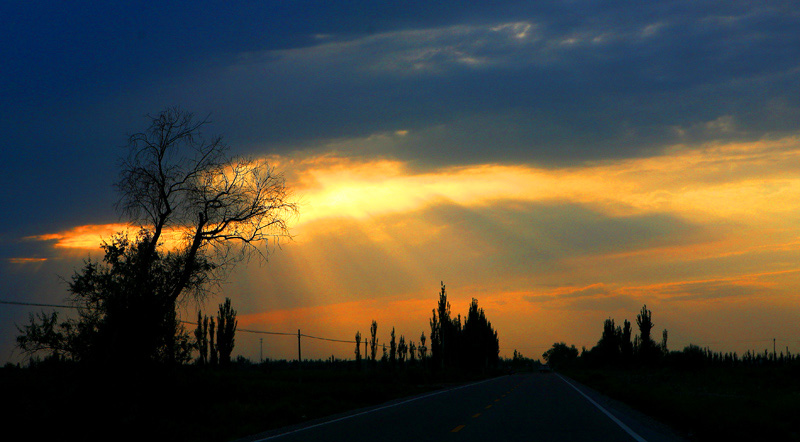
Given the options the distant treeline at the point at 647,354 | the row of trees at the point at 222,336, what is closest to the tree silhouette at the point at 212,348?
the row of trees at the point at 222,336

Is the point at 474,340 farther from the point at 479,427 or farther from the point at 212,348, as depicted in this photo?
the point at 479,427

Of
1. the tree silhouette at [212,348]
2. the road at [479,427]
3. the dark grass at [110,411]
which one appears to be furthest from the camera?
the tree silhouette at [212,348]

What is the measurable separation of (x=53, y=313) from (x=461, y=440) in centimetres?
A: 2275

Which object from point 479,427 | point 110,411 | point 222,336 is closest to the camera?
point 110,411

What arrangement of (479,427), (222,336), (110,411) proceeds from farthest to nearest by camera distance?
(222,336), (479,427), (110,411)

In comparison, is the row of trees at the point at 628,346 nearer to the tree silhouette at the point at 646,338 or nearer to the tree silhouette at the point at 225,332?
the tree silhouette at the point at 646,338

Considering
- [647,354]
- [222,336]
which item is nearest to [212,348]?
[222,336]

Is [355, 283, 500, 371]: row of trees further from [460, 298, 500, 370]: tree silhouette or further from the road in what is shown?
the road

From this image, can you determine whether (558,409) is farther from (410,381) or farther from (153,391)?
(410,381)

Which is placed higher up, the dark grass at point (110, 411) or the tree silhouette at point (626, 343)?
the dark grass at point (110, 411)

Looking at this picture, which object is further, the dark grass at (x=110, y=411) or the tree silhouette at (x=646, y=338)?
the tree silhouette at (x=646, y=338)

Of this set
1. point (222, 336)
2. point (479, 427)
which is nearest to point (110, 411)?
point (479, 427)

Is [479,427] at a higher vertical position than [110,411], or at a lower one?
lower

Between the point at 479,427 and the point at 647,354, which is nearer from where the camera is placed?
the point at 479,427
